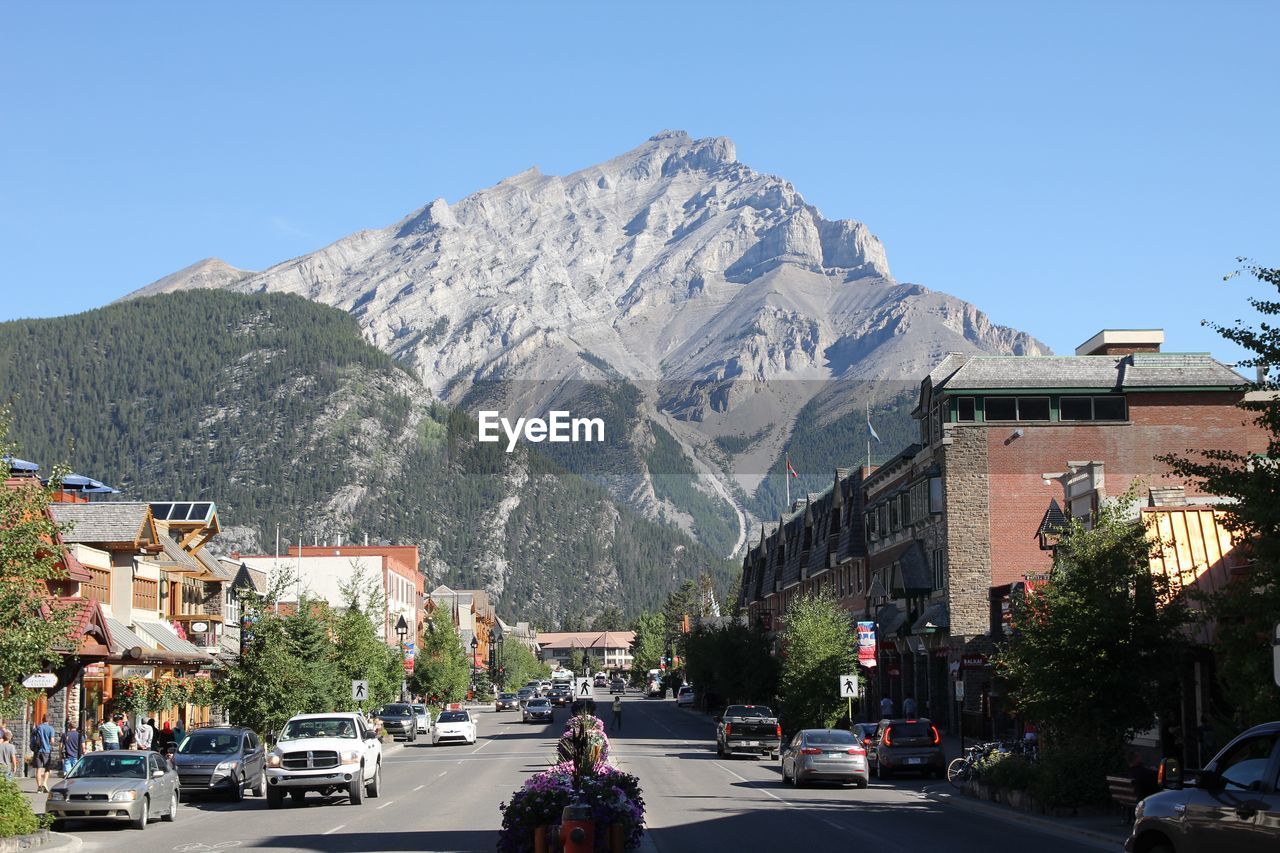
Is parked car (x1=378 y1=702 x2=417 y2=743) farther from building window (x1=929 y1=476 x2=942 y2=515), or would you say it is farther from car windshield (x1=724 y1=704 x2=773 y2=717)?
building window (x1=929 y1=476 x2=942 y2=515)

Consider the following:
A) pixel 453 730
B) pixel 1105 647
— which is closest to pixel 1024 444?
pixel 453 730

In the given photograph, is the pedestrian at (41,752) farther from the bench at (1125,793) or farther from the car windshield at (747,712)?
the car windshield at (747,712)

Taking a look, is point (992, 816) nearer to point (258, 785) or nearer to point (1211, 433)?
point (258, 785)

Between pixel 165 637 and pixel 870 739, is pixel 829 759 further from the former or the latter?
pixel 165 637

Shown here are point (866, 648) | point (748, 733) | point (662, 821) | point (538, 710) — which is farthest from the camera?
point (538, 710)

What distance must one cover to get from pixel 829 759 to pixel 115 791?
17.6 metres

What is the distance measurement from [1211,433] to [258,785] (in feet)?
143

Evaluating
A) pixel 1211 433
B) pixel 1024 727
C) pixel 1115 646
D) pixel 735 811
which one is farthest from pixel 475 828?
pixel 1211 433

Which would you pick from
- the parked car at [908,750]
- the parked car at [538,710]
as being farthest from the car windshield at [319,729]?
the parked car at [538,710]

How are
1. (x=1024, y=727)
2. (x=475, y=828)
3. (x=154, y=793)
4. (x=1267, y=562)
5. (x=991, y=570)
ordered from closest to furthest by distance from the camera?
(x=1267, y=562) < (x=475, y=828) < (x=154, y=793) < (x=1024, y=727) < (x=991, y=570)

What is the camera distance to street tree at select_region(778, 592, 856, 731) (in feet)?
192

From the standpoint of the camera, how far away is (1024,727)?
1938 inches

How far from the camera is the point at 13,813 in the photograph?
24.2 metres

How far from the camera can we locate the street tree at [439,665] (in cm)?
10744
